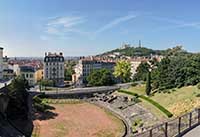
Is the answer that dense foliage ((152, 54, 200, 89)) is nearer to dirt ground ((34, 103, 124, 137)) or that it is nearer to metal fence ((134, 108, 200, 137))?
dirt ground ((34, 103, 124, 137))

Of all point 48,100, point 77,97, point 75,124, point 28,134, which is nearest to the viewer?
point 28,134

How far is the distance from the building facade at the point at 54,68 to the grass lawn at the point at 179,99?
150 ft

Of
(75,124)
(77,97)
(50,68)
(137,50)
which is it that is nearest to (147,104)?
(75,124)

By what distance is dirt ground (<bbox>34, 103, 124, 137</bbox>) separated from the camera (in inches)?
1216

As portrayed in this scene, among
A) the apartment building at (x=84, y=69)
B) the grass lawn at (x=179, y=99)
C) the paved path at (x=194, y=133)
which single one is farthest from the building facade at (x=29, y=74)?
the paved path at (x=194, y=133)

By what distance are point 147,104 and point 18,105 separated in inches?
656

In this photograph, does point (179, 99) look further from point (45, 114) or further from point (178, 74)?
point (45, 114)

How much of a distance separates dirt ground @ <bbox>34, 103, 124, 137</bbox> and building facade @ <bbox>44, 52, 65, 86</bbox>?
40.1m

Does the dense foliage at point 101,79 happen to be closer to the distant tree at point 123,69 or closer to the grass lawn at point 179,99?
the distant tree at point 123,69

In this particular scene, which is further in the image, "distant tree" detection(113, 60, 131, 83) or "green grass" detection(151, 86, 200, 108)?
"distant tree" detection(113, 60, 131, 83)

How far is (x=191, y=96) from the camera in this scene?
120 feet

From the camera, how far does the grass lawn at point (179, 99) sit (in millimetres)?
33162

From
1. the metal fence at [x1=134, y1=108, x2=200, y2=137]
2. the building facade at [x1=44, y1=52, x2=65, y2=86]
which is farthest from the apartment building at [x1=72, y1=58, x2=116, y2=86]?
the metal fence at [x1=134, y1=108, x2=200, y2=137]

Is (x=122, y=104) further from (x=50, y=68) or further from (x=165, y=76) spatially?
(x=50, y=68)
